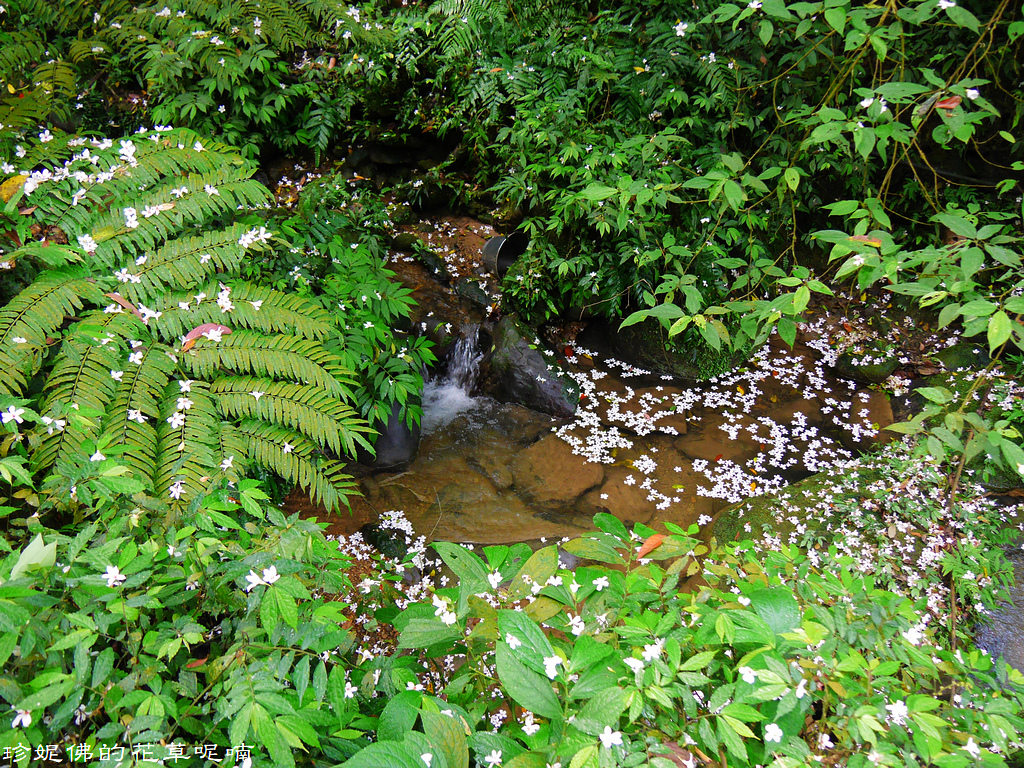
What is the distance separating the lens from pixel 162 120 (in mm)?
4352

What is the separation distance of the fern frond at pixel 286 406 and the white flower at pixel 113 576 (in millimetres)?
1605

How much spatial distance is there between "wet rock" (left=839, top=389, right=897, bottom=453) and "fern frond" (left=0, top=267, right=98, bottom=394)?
195 inches

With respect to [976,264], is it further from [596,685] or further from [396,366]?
A: [396,366]

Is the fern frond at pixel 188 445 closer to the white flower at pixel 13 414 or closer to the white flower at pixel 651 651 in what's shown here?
the white flower at pixel 13 414

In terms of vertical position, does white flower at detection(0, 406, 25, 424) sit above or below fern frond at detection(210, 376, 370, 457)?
above

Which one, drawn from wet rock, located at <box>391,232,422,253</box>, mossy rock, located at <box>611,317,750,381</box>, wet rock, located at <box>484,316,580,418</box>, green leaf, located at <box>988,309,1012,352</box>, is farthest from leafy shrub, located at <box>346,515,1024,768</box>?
wet rock, located at <box>391,232,422,253</box>

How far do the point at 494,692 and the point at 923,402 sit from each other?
4396 millimetres

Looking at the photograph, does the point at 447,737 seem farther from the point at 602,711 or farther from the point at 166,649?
the point at 166,649

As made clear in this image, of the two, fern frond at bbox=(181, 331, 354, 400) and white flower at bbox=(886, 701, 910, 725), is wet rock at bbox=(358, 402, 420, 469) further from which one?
white flower at bbox=(886, 701, 910, 725)

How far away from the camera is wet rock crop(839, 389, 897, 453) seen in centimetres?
402

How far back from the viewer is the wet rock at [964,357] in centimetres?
431

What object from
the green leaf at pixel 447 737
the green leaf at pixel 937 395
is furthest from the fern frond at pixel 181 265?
the green leaf at pixel 937 395

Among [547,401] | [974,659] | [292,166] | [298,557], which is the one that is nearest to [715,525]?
[547,401]

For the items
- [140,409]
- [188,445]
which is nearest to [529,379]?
[188,445]
